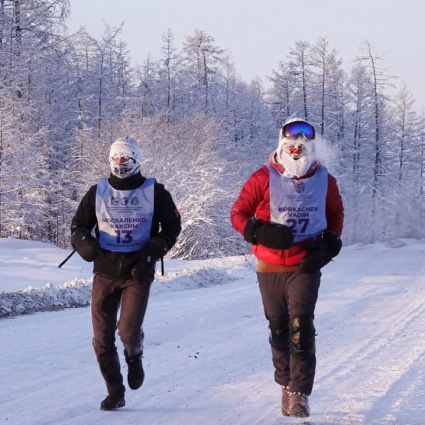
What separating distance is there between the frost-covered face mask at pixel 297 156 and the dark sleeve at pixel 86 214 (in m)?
1.45

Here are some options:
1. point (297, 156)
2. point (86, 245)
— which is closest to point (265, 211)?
point (297, 156)

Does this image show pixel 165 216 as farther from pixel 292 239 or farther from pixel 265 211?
pixel 292 239

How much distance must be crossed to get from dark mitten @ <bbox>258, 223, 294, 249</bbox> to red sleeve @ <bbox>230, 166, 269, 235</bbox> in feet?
0.65

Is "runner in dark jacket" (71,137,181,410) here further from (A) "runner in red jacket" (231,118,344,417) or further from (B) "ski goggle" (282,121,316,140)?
(B) "ski goggle" (282,121,316,140)

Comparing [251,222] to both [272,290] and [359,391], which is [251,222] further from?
[359,391]

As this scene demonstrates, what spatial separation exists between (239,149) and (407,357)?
3189 cm

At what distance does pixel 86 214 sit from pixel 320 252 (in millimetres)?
1767

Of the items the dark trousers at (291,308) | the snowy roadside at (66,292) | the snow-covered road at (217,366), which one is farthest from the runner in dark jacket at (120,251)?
the snowy roadside at (66,292)

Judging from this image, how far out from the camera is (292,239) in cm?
469

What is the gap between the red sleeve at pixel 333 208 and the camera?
493 centimetres

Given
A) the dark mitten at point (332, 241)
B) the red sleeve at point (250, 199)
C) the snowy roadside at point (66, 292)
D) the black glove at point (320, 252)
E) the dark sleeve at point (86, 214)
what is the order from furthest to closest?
the snowy roadside at point (66, 292)
the dark sleeve at point (86, 214)
the red sleeve at point (250, 199)
the dark mitten at point (332, 241)
the black glove at point (320, 252)

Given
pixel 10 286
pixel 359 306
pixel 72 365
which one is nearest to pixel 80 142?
pixel 10 286

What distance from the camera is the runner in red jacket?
184 inches

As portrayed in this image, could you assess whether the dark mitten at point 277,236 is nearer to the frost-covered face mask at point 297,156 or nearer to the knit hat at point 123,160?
the frost-covered face mask at point 297,156
